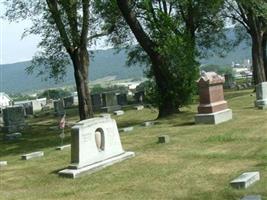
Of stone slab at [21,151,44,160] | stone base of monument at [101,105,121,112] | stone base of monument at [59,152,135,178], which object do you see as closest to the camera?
stone base of monument at [59,152,135,178]

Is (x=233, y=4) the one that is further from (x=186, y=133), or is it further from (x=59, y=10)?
(x=186, y=133)

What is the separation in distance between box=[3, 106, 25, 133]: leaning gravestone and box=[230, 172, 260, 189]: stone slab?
18427mm

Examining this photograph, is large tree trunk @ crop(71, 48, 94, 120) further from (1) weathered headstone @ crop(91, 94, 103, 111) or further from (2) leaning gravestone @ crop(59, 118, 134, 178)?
(1) weathered headstone @ crop(91, 94, 103, 111)

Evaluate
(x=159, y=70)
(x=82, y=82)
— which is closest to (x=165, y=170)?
(x=159, y=70)

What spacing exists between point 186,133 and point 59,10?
8.77 metres

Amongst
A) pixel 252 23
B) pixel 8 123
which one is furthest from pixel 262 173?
pixel 252 23

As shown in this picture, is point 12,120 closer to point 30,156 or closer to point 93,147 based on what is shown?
point 30,156

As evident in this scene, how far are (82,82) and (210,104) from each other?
6929mm

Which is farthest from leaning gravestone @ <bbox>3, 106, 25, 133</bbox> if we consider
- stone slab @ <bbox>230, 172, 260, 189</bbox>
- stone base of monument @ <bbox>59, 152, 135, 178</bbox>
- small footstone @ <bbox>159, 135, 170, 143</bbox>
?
stone slab @ <bbox>230, 172, 260, 189</bbox>

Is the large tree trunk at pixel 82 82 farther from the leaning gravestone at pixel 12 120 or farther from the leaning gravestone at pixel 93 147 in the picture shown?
the leaning gravestone at pixel 93 147

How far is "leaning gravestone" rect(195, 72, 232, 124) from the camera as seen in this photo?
1741cm

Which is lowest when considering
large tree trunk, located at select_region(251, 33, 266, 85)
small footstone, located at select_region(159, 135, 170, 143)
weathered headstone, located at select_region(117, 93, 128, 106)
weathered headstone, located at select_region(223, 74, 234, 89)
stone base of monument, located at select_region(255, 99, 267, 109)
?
small footstone, located at select_region(159, 135, 170, 143)

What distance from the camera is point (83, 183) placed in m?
10.1

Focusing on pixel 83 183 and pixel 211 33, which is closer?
pixel 83 183
